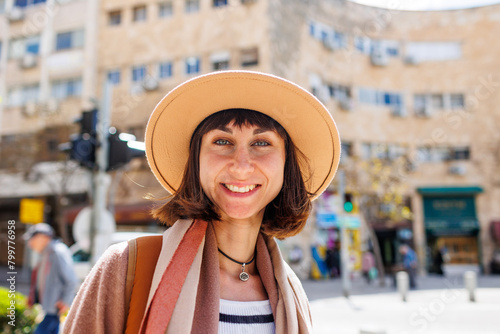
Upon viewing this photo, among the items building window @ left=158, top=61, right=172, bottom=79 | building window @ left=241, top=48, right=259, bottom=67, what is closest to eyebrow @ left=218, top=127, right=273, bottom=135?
building window @ left=241, top=48, right=259, bottom=67

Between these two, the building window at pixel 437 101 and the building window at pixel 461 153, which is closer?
the building window at pixel 461 153

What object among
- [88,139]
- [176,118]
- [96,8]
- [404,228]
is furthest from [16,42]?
[176,118]

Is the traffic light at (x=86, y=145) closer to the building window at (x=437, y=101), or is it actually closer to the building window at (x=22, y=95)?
the building window at (x=22, y=95)

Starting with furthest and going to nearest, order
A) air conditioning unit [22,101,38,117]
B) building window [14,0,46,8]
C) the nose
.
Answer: building window [14,0,46,8], air conditioning unit [22,101,38,117], the nose

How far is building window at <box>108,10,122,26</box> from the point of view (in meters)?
24.4

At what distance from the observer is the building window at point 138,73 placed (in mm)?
23141

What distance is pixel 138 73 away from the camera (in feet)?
76.3

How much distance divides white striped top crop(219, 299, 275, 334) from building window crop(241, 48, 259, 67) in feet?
67.4

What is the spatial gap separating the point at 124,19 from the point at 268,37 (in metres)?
8.57

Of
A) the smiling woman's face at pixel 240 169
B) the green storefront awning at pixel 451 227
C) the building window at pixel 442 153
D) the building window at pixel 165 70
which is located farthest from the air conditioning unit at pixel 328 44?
the smiling woman's face at pixel 240 169

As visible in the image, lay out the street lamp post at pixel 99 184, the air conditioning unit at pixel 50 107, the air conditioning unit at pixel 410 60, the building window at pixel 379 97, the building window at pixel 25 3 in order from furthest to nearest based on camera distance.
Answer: the air conditioning unit at pixel 410 60 < the building window at pixel 25 3 < the building window at pixel 379 97 < the air conditioning unit at pixel 50 107 < the street lamp post at pixel 99 184

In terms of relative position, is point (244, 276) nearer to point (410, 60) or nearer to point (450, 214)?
point (450, 214)

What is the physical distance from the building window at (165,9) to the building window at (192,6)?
951mm

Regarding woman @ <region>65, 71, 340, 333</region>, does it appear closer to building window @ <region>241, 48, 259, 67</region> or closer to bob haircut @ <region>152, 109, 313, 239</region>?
bob haircut @ <region>152, 109, 313, 239</region>
